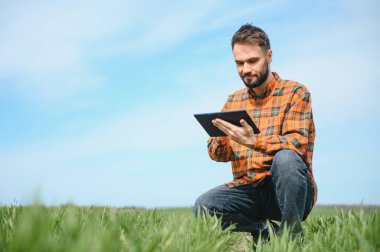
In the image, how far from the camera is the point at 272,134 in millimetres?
4141

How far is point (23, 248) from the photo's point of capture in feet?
5.25

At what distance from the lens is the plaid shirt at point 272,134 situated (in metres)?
3.84

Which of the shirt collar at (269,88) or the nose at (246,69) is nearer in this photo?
the nose at (246,69)

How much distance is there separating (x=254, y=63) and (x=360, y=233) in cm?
193

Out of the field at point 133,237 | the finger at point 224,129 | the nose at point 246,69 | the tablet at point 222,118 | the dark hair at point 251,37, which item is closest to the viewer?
the field at point 133,237

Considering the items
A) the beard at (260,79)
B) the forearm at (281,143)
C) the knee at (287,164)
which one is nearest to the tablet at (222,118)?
the forearm at (281,143)

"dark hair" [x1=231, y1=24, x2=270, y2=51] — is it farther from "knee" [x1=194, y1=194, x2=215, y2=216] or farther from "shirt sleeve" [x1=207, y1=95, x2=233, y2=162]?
"knee" [x1=194, y1=194, x2=215, y2=216]

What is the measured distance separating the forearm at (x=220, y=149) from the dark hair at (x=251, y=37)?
98cm

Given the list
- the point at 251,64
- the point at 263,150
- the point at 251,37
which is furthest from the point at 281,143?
the point at 251,37

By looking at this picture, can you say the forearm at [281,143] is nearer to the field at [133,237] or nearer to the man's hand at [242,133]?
the man's hand at [242,133]

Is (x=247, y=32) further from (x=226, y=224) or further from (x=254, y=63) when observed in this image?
(x=226, y=224)

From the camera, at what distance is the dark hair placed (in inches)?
169

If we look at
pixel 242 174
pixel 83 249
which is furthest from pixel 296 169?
pixel 83 249

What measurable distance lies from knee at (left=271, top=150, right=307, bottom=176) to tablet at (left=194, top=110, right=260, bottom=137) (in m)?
0.31
